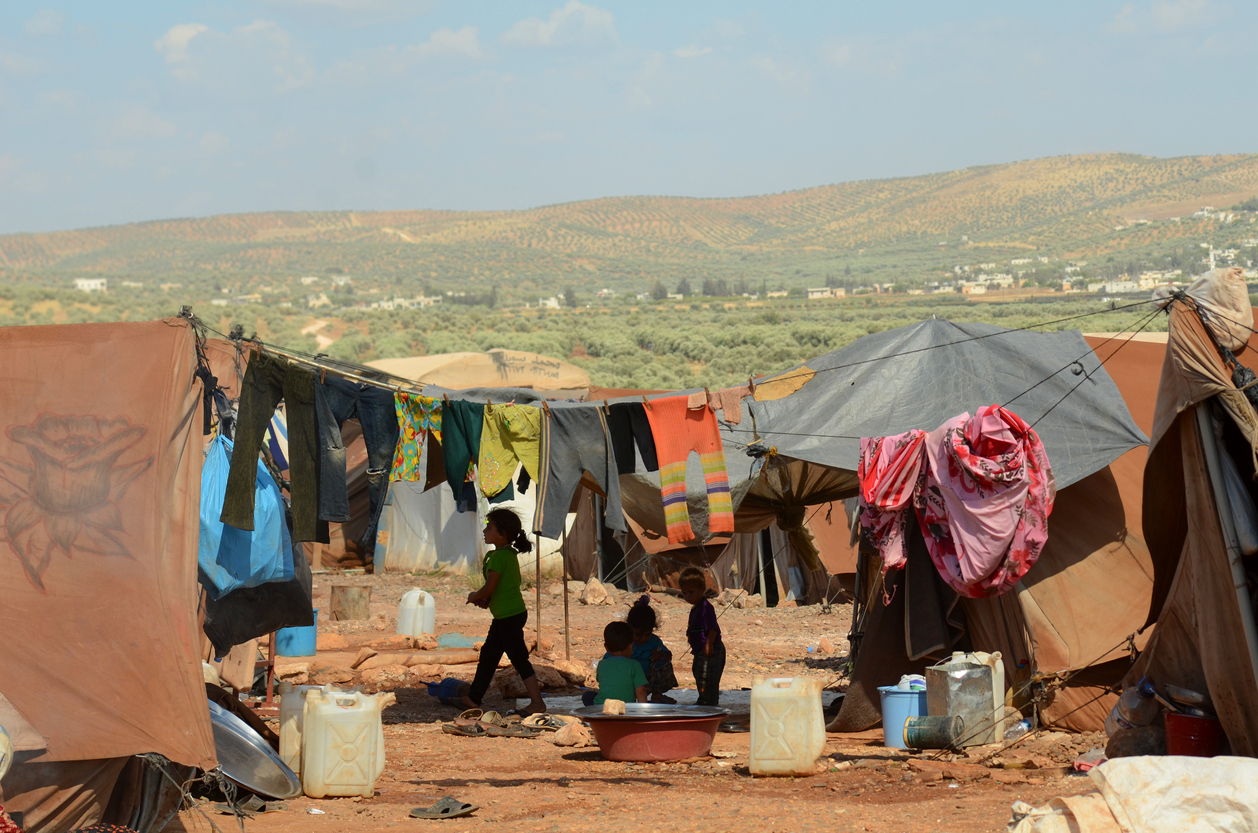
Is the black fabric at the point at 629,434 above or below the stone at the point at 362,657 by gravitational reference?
above

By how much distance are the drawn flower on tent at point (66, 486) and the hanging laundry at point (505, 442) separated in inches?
133

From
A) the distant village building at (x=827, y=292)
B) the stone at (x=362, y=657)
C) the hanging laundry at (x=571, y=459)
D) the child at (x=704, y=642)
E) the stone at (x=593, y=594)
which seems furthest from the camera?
the distant village building at (x=827, y=292)

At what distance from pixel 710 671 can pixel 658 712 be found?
1131mm

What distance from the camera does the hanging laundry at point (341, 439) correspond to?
294 inches

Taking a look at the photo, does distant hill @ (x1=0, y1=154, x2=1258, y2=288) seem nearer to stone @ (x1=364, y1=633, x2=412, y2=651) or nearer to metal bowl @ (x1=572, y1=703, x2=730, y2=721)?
stone @ (x1=364, y1=633, x2=412, y2=651)

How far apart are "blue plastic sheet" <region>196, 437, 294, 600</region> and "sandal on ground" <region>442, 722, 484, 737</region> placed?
2.75 m

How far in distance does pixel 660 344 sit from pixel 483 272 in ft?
153

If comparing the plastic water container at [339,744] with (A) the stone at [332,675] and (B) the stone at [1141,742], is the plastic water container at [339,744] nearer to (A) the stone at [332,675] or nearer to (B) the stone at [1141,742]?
(B) the stone at [1141,742]

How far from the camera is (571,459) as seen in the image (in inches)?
340

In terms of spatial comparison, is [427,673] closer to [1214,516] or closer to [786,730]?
[786,730]

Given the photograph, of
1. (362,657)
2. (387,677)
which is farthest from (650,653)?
(362,657)

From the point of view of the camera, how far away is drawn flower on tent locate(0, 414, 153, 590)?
203 inches

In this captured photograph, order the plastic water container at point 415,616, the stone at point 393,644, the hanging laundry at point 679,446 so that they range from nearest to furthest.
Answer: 1. the hanging laundry at point 679,446
2. the stone at point 393,644
3. the plastic water container at point 415,616


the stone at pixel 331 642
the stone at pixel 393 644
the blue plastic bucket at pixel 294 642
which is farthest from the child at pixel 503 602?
the stone at pixel 331 642
